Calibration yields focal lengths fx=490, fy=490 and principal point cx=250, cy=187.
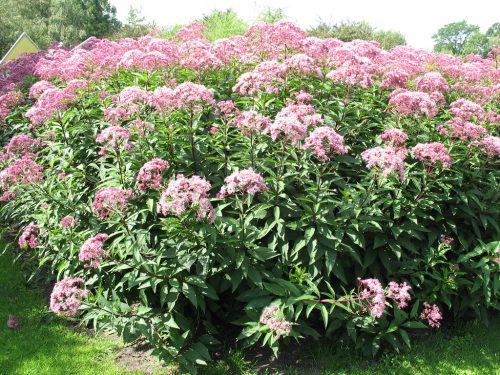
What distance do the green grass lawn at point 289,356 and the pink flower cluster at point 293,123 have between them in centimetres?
239

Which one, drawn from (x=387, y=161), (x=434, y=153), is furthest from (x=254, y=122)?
(x=434, y=153)

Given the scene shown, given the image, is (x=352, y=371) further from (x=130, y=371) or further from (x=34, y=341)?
(x=34, y=341)

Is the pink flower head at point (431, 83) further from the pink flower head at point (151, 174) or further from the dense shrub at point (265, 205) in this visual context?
the pink flower head at point (151, 174)

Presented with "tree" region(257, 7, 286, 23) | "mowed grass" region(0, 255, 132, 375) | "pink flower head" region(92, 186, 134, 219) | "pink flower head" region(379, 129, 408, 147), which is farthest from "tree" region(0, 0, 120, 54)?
"pink flower head" region(379, 129, 408, 147)

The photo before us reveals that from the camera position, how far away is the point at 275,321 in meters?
4.73

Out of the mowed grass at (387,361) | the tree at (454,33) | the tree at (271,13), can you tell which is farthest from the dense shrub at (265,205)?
the tree at (454,33)

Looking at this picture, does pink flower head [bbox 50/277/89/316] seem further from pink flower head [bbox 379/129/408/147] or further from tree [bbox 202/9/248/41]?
tree [bbox 202/9/248/41]

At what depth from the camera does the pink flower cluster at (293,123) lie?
16.3 ft

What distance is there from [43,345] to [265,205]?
3080mm

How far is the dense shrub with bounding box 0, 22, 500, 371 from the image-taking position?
16.4ft

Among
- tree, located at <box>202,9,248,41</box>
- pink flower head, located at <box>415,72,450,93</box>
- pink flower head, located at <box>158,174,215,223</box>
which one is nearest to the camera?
pink flower head, located at <box>158,174,215,223</box>

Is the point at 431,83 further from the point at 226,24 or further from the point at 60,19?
the point at 60,19

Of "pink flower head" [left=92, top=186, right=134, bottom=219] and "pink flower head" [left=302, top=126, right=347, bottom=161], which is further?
"pink flower head" [left=302, top=126, right=347, bottom=161]

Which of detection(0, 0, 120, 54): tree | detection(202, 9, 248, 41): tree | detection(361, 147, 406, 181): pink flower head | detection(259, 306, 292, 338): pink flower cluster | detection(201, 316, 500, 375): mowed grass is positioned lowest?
detection(201, 316, 500, 375): mowed grass
